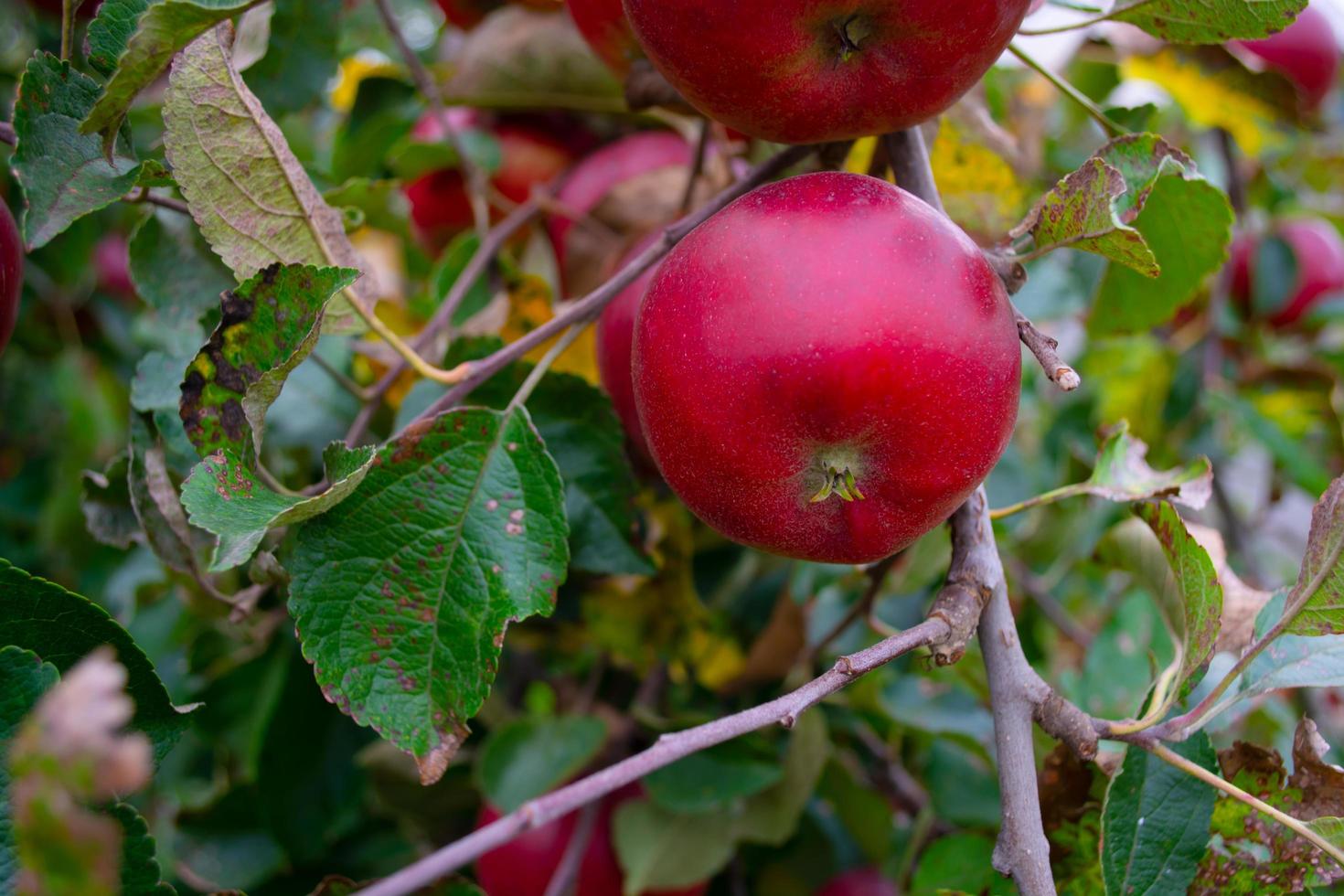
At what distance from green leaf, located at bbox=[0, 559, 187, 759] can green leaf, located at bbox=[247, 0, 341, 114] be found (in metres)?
0.46

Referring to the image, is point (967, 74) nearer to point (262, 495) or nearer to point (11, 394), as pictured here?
point (262, 495)

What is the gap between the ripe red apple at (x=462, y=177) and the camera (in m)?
1.07

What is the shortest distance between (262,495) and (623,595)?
44 centimetres

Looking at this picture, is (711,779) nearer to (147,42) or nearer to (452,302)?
(452,302)

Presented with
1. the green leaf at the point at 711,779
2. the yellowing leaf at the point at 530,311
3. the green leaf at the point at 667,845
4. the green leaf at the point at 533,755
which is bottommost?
the green leaf at the point at 667,845

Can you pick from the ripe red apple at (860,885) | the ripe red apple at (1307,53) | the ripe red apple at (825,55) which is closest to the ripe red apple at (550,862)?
the ripe red apple at (860,885)

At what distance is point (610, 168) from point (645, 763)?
722mm

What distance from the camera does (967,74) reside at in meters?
0.47

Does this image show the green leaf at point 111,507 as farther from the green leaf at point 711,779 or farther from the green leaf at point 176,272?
the green leaf at point 711,779

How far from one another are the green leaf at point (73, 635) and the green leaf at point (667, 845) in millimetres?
424

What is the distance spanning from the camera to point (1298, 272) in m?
1.47

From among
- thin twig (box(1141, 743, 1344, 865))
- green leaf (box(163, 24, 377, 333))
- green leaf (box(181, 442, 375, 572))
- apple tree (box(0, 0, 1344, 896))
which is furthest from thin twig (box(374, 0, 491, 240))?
thin twig (box(1141, 743, 1344, 865))

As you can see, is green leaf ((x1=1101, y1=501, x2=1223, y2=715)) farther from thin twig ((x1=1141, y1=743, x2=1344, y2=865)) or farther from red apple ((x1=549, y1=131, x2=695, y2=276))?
red apple ((x1=549, y1=131, x2=695, y2=276))

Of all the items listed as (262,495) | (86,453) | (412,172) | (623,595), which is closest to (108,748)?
(262,495)
